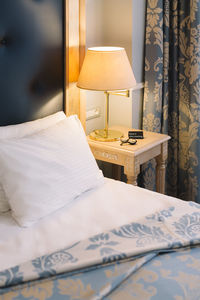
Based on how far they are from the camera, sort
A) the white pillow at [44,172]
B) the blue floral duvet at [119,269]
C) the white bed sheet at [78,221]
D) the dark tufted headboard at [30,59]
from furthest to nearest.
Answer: the dark tufted headboard at [30,59]
the white pillow at [44,172]
the white bed sheet at [78,221]
the blue floral duvet at [119,269]

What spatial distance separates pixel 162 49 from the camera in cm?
287

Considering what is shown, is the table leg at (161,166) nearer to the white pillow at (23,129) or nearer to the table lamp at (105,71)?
the table lamp at (105,71)

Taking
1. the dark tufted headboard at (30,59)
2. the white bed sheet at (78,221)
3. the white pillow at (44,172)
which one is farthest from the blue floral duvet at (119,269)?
the dark tufted headboard at (30,59)

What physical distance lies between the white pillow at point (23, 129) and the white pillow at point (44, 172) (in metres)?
0.07

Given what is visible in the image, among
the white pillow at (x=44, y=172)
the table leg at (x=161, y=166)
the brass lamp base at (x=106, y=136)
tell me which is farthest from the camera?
the table leg at (x=161, y=166)

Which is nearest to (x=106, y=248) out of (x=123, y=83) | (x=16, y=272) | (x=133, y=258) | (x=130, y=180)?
(x=133, y=258)

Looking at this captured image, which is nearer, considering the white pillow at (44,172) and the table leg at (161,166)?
the white pillow at (44,172)

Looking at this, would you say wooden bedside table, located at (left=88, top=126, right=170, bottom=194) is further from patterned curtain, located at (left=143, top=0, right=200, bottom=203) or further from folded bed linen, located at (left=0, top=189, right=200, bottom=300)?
folded bed linen, located at (left=0, top=189, right=200, bottom=300)

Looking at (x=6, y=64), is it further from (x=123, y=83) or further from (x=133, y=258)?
(x=133, y=258)

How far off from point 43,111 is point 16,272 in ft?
4.03

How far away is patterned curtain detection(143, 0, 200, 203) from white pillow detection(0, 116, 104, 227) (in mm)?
1087

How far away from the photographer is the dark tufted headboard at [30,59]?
209cm

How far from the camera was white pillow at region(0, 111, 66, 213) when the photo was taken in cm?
180

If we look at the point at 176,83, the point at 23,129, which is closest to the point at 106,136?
the point at 23,129
